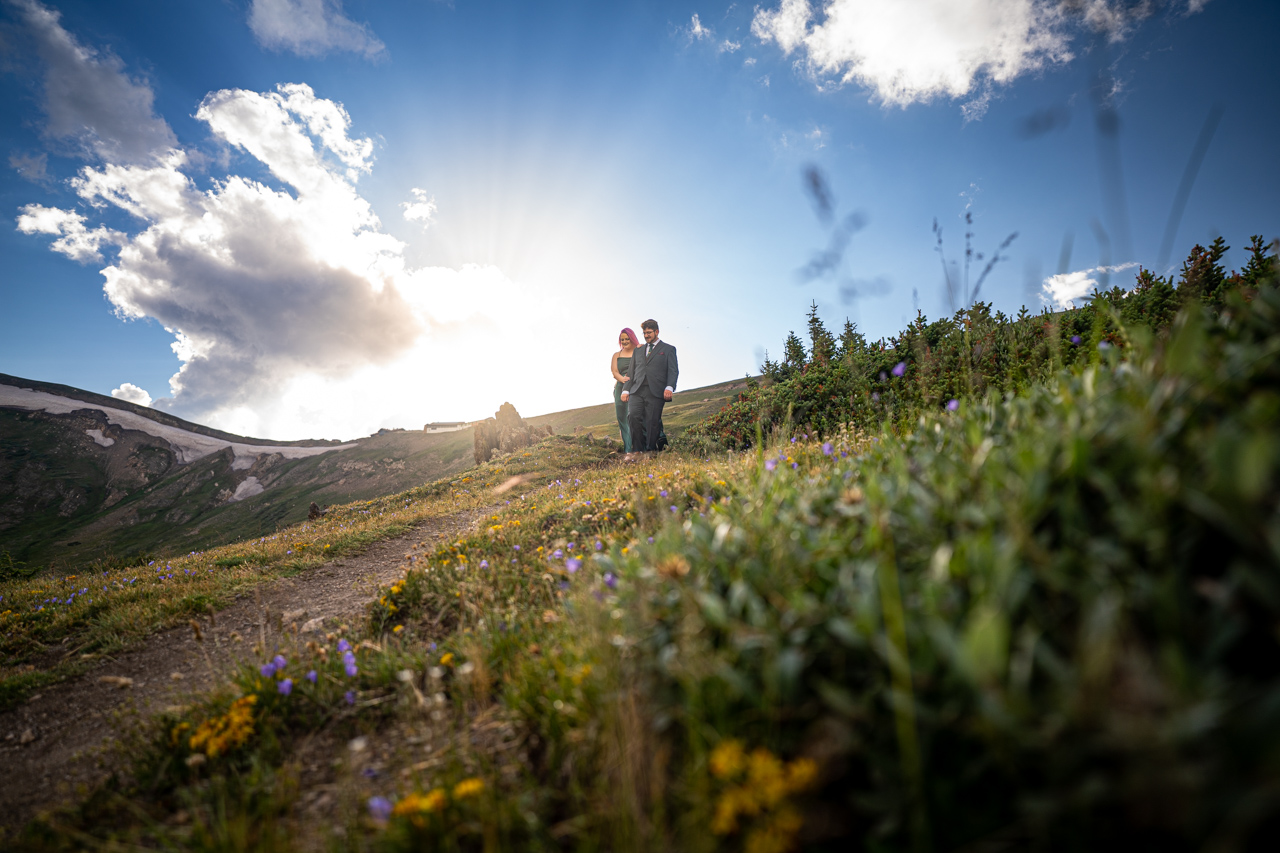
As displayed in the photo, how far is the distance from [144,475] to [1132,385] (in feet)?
307

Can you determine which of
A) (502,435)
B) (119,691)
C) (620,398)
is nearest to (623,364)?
(620,398)

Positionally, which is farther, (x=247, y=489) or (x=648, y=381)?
(x=247, y=489)

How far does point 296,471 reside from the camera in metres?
61.5

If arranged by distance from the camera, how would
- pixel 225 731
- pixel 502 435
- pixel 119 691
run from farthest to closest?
pixel 502 435, pixel 119 691, pixel 225 731

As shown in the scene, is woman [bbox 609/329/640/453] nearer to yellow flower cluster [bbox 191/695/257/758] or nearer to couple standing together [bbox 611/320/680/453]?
couple standing together [bbox 611/320/680/453]

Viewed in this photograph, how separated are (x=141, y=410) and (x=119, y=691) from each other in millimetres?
95458

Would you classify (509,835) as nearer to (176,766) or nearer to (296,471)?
(176,766)

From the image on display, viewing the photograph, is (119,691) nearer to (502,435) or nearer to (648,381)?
(648,381)

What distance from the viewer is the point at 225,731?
3059mm

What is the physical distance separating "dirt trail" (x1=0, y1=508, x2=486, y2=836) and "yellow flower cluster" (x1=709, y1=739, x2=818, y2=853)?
13.1 ft

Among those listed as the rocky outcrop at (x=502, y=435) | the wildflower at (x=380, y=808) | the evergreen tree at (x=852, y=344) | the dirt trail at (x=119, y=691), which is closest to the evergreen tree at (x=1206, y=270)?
the evergreen tree at (x=852, y=344)

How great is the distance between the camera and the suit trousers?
12984 millimetres

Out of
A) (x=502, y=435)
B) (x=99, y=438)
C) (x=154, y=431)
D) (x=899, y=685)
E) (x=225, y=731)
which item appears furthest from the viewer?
(x=154, y=431)

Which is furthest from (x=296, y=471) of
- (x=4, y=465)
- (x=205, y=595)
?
(x=205, y=595)
